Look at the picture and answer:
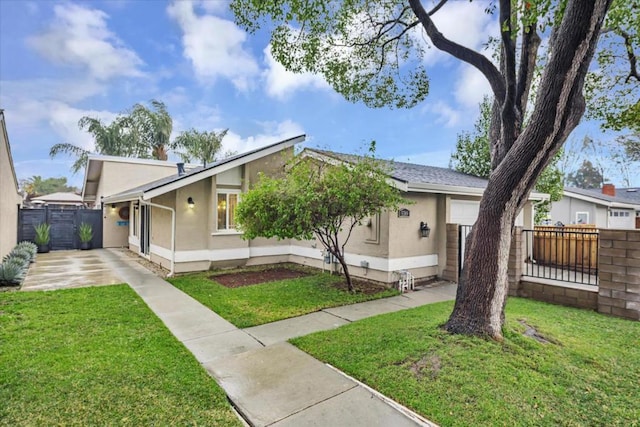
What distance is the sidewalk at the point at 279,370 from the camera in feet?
10.3

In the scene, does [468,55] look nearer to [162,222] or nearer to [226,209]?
[226,209]

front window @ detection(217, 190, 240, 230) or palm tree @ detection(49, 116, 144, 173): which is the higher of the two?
palm tree @ detection(49, 116, 144, 173)

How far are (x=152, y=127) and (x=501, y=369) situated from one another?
103 ft

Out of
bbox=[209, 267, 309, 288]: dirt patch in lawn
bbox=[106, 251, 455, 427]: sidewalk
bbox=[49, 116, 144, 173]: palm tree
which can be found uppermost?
bbox=[49, 116, 144, 173]: palm tree

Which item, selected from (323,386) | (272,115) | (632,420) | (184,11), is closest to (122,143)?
(272,115)

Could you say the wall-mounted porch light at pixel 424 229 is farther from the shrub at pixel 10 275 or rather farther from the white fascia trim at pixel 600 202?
the white fascia trim at pixel 600 202

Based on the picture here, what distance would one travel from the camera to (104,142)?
2731 cm

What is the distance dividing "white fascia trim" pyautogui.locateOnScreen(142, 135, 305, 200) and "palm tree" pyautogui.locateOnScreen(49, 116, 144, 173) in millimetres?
22311

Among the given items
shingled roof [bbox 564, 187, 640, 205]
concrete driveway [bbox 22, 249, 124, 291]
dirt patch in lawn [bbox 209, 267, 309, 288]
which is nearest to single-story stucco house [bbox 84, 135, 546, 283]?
dirt patch in lawn [bbox 209, 267, 309, 288]

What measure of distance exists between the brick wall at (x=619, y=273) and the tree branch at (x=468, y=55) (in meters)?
3.96

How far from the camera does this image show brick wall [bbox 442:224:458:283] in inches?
368

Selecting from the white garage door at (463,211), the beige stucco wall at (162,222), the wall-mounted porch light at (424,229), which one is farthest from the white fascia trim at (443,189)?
the beige stucco wall at (162,222)

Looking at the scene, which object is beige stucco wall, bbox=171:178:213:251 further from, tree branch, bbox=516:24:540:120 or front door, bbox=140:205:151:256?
tree branch, bbox=516:24:540:120

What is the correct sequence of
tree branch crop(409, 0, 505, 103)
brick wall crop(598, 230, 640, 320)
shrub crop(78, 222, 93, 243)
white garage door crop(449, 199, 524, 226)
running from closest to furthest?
tree branch crop(409, 0, 505, 103), brick wall crop(598, 230, 640, 320), white garage door crop(449, 199, 524, 226), shrub crop(78, 222, 93, 243)
